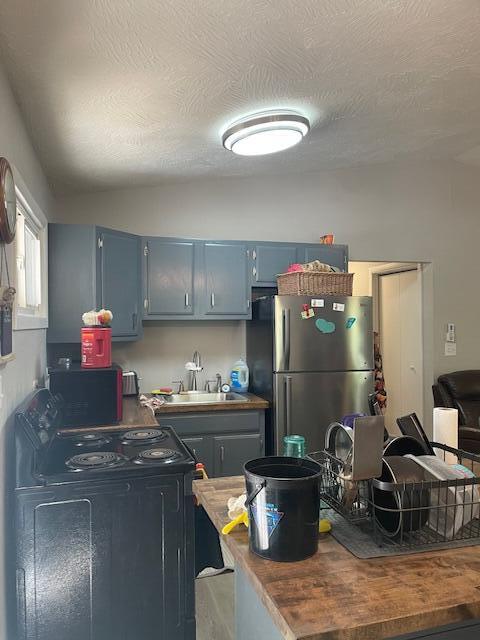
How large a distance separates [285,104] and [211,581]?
2.48 meters

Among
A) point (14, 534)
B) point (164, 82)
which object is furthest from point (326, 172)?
point (14, 534)

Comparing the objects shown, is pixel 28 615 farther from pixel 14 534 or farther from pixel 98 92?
pixel 98 92

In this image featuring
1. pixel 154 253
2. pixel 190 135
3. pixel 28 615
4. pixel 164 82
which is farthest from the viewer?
pixel 154 253

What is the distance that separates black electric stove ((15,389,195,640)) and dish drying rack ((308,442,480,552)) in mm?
931

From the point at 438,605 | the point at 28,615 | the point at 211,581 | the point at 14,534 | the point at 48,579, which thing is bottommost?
the point at 211,581

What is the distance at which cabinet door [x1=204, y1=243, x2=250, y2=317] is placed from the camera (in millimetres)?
3896

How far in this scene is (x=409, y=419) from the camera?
1379mm

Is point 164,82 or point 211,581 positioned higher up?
point 164,82

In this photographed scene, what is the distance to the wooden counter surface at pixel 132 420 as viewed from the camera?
258 centimetres

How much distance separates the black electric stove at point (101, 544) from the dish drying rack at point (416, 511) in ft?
3.06

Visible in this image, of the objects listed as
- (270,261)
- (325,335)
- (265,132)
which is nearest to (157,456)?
(265,132)

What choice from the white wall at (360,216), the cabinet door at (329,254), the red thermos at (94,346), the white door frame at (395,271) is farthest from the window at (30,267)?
the white door frame at (395,271)

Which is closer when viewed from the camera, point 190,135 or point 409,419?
point 409,419

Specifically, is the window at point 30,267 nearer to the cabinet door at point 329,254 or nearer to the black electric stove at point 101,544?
the black electric stove at point 101,544
